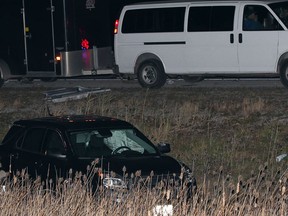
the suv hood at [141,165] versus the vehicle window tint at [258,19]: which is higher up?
the vehicle window tint at [258,19]

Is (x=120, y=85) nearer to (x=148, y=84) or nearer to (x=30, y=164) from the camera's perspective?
(x=148, y=84)

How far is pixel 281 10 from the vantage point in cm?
2125

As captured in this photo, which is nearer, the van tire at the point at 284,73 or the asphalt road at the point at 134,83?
the van tire at the point at 284,73

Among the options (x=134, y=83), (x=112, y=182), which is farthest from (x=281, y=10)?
(x=112, y=182)

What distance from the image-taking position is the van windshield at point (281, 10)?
21156 millimetres

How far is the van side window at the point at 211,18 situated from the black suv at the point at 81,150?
313 inches

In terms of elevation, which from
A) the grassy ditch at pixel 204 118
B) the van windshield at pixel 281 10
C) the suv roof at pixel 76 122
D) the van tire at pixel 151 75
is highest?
the van windshield at pixel 281 10

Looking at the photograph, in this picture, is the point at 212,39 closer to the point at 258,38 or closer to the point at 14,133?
the point at 258,38

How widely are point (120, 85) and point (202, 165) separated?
746 centimetres

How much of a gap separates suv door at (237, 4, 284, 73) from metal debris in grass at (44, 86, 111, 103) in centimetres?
324

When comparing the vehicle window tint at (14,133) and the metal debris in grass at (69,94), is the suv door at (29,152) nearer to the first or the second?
the vehicle window tint at (14,133)

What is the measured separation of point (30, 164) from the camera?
13625 millimetres

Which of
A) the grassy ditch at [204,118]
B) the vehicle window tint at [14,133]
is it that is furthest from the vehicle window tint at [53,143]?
the grassy ditch at [204,118]

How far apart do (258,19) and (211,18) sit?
1138 mm
